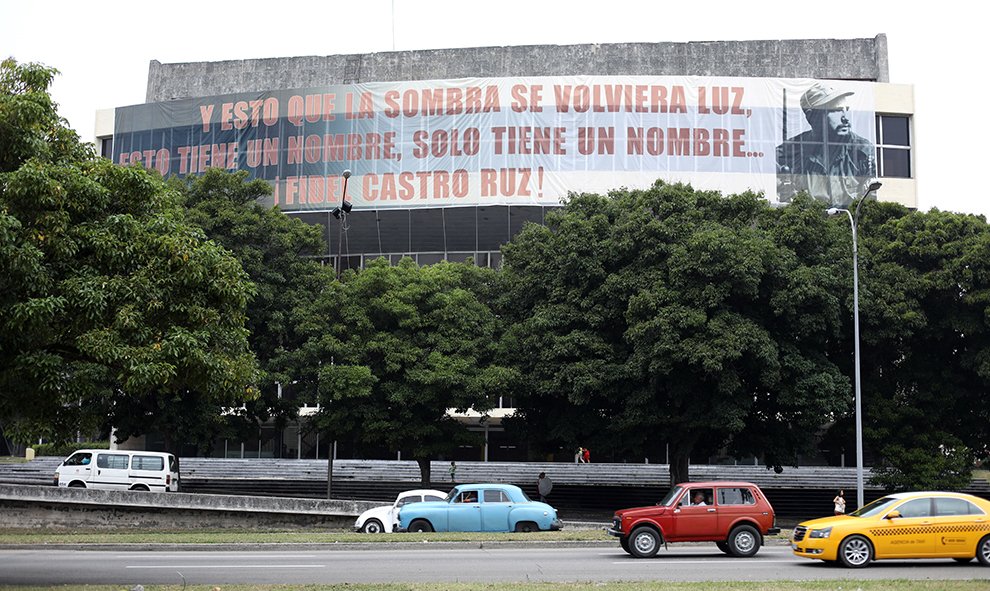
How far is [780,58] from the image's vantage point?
5694 cm

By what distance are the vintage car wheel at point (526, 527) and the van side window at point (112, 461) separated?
17166 mm

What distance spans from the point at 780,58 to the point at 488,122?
17.4m

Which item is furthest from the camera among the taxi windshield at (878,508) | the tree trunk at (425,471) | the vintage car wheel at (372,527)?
the tree trunk at (425,471)

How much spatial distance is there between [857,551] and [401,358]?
21.9m

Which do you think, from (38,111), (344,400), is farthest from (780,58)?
(38,111)

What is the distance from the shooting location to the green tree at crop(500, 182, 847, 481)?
33.3 m

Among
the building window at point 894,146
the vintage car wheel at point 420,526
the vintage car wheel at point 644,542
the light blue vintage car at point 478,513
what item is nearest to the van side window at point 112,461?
the light blue vintage car at point 478,513

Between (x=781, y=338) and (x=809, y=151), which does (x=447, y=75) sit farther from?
(x=781, y=338)

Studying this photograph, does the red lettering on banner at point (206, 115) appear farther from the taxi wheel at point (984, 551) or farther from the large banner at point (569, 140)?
the taxi wheel at point (984, 551)

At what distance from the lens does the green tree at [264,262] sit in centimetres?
3969

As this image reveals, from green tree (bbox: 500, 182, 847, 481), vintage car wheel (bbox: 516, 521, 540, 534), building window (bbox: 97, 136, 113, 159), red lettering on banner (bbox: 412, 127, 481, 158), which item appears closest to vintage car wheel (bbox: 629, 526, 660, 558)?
vintage car wheel (bbox: 516, 521, 540, 534)

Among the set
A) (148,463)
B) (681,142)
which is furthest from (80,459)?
(681,142)

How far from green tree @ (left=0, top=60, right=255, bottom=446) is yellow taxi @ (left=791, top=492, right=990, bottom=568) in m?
9.93

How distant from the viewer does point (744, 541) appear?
19.6 m
